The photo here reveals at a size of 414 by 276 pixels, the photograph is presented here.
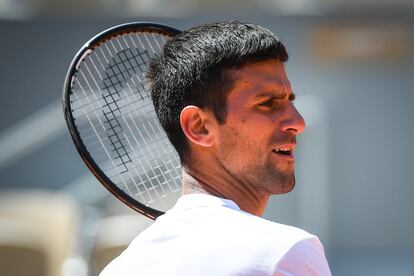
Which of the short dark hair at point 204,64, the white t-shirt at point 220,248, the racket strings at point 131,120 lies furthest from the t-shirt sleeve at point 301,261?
the racket strings at point 131,120

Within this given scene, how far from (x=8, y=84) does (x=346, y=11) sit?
2.26 meters

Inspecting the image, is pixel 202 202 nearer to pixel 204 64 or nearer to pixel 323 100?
pixel 204 64

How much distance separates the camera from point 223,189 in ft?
4.79

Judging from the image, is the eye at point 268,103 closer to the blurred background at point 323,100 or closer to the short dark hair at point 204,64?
the short dark hair at point 204,64

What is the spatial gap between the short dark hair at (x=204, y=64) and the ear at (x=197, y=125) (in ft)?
0.04

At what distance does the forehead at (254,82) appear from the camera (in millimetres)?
1451

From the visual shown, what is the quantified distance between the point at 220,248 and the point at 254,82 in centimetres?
29

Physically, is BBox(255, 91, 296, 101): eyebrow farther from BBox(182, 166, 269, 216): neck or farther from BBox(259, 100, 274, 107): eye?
BBox(182, 166, 269, 216): neck

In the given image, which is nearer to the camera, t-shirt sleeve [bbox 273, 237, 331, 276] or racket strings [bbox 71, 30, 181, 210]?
t-shirt sleeve [bbox 273, 237, 331, 276]

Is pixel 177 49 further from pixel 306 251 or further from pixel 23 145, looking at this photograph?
pixel 23 145

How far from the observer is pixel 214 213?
1.38m

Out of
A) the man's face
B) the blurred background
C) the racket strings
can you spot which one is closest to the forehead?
the man's face

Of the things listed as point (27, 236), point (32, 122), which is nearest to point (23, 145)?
point (32, 122)

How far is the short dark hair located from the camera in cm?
146
